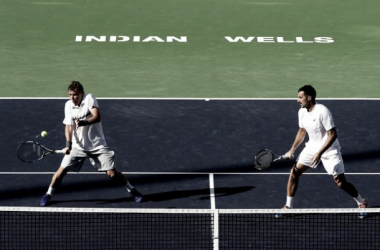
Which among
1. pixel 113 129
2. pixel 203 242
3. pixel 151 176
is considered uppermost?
pixel 113 129

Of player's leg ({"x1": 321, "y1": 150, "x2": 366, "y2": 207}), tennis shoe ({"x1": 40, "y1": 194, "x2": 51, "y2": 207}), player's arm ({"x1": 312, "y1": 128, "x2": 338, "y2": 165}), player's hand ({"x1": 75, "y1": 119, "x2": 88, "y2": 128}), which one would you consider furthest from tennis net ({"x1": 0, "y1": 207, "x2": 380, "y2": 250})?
player's hand ({"x1": 75, "y1": 119, "x2": 88, "y2": 128})

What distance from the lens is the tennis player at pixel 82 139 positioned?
15.0 meters

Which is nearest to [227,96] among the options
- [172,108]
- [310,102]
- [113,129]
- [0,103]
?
[172,108]

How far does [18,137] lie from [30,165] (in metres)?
1.47

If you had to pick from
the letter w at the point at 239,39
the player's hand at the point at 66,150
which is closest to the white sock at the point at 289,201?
the player's hand at the point at 66,150

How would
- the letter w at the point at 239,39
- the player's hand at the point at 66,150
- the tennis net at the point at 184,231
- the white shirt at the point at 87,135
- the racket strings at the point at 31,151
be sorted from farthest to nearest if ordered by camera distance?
the letter w at the point at 239,39 → the racket strings at the point at 31,151 → the white shirt at the point at 87,135 → the player's hand at the point at 66,150 → the tennis net at the point at 184,231

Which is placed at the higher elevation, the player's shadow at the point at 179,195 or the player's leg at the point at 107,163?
the player's leg at the point at 107,163

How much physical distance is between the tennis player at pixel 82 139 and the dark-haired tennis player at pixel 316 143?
8.82 ft

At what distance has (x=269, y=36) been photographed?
88.8ft

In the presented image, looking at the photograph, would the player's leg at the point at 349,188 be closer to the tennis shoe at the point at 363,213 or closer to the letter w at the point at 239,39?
the tennis shoe at the point at 363,213

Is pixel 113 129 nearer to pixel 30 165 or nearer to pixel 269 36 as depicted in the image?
pixel 30 165

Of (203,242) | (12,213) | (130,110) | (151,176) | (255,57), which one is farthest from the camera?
(255,57)

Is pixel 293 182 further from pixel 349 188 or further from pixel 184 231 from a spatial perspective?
pixel 184 231

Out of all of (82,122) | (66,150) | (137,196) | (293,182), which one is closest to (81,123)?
(82,122)
